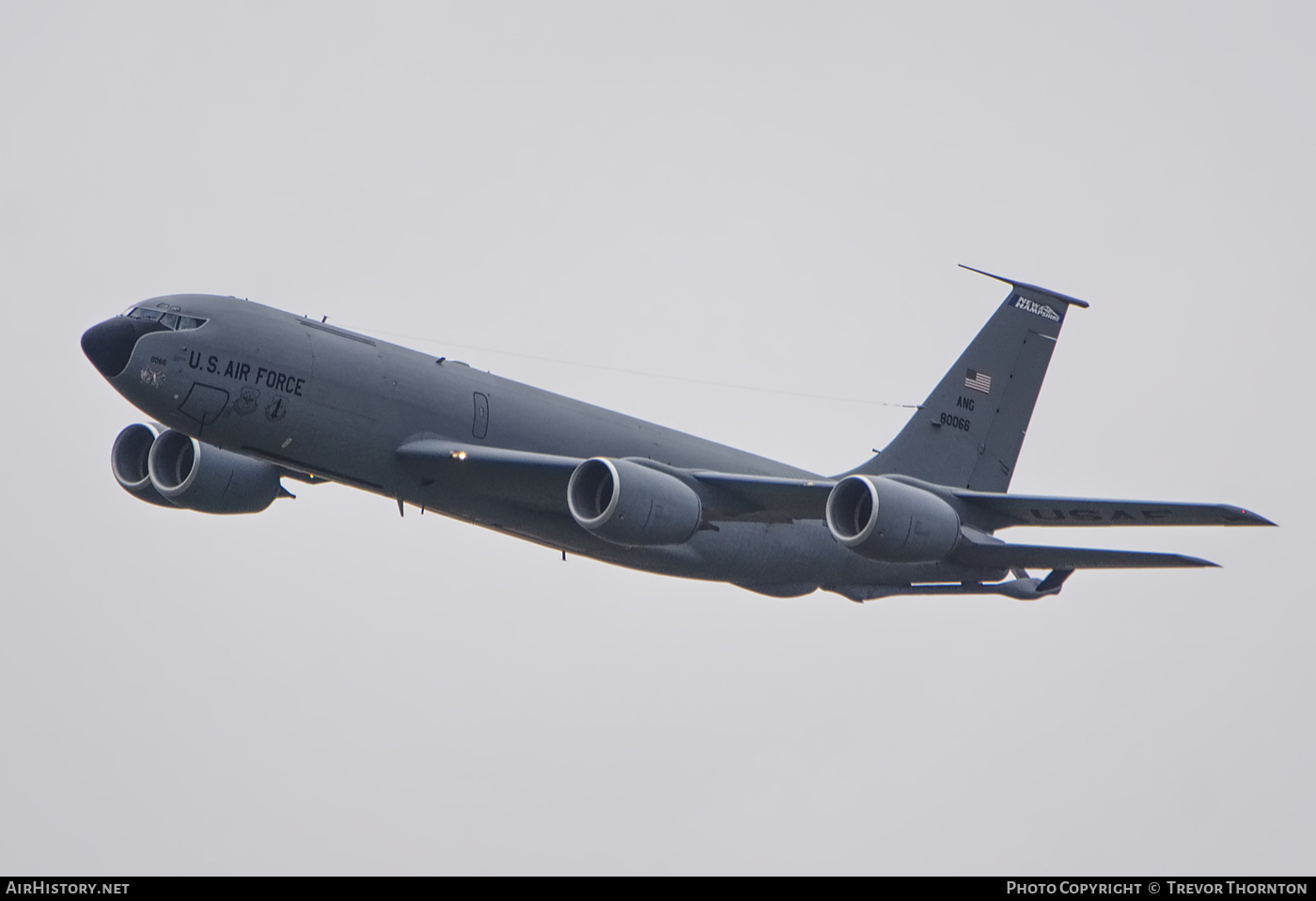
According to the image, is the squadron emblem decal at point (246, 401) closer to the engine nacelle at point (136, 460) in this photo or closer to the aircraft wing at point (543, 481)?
the aircraft wing at point (543, 481)

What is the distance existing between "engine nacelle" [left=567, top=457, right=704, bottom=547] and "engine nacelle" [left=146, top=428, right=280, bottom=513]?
8395mm

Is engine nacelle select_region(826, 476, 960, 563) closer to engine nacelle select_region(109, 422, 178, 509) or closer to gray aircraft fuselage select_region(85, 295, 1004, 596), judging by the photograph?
gray aircraft fuselage select_region(85, 295, 1004, 596)

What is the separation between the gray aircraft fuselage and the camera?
2912 centimetres

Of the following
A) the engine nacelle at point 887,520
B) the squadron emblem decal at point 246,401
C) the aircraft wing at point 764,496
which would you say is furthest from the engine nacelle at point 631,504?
the squadron emblem decal at point 246,401

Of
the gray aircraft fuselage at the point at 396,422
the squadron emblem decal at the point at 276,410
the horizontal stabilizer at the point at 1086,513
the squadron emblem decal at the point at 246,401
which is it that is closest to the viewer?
the horizontal stabilizer at the point at 1086,513

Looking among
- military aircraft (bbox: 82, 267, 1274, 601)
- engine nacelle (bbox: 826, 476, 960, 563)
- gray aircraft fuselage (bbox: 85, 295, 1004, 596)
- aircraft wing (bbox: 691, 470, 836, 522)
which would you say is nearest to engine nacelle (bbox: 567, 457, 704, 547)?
military aircraft (bbox: 82, 267, 1274, 601)

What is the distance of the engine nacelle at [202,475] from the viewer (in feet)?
113

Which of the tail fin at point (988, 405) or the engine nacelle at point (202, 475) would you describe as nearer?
the engine nacelle at point (202, 475)

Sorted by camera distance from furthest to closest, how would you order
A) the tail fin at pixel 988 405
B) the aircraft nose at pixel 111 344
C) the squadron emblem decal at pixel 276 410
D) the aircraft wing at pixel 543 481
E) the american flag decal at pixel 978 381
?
1. the american flag decal at pixel 978 381
2. the tail fin at pixel 988 405
3. the aircraft wing at pixel 543 481
4. the squadron emblem decal at pixel 276 410
5. the aircraft nose at pixel 111 344

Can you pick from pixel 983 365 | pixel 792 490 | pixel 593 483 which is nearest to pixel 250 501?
Answer: pixel 593 483

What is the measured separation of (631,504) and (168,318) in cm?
904

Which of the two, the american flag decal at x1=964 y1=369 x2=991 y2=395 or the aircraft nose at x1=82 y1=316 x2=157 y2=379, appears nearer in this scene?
the aircraft nose at x1=82 y1=316 x2=157 y2=379

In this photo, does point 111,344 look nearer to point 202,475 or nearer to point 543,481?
point 202,475

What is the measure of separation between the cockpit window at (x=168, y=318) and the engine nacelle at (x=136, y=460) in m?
5.89
